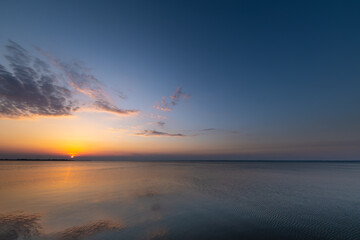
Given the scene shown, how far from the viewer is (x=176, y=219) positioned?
12469 millimetres

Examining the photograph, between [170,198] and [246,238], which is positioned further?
[170,198]

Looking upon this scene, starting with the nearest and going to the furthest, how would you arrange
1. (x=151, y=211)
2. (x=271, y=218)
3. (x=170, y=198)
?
(x=271, y=218)
(x=151, y=211)
(x=170, y=198)

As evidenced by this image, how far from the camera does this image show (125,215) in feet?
43.5

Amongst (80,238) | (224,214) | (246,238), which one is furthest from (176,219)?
(80,238)

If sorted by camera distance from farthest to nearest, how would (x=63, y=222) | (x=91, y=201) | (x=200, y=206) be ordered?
(x=91, y=201) → (x=200, y=206) → (x=63, y=222)

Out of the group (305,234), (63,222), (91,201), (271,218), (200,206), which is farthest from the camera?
(91,201)

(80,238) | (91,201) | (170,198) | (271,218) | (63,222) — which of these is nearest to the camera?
(80,238)

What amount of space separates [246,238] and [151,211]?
787 centimetres

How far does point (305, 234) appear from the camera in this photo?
10.1 meters

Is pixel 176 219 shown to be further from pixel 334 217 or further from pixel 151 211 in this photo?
pixel 334 217

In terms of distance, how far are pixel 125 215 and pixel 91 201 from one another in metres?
6.67

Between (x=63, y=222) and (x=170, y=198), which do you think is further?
(x=170, y=198)

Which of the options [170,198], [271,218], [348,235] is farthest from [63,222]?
[348,235]

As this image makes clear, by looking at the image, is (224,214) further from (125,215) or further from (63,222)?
(63,222)
